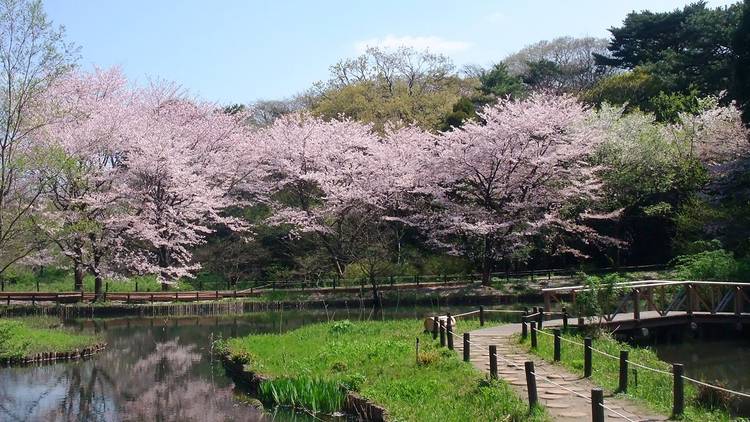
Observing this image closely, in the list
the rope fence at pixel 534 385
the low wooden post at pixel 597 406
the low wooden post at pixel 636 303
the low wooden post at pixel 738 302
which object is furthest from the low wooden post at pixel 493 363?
the low wooden post at pixel 738 302

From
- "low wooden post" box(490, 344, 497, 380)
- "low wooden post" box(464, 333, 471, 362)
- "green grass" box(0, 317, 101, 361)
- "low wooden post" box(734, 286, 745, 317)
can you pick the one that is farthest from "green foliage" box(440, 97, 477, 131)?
"low wooden post" box(490, 344, 497, 380)

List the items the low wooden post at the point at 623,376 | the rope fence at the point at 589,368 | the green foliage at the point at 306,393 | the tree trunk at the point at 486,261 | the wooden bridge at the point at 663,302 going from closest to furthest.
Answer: the rope fence at the point at 589,368 → the low wooden post at the point at 623,376 → the green foliage at the point at 306,393 → the wooden bridge at the point at 663,302 → the tree trunk at the point at 486,261

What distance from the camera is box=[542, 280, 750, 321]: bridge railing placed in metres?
20.4

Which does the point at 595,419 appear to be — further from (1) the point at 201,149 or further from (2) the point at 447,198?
(1) the point at 201,149

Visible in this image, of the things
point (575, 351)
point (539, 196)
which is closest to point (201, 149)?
point (539, 196)

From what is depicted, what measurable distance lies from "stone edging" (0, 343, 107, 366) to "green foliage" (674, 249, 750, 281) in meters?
20.7

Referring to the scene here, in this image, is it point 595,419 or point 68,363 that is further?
point 68,363

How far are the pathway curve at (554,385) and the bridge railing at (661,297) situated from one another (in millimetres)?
2947

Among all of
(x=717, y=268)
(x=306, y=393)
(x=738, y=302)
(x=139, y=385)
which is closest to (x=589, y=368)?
(x=306, y=393)

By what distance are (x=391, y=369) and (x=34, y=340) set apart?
1339 centimetres

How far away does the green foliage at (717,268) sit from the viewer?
24.8 meters

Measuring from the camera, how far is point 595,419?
9750mm

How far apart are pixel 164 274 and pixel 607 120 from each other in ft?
87.1

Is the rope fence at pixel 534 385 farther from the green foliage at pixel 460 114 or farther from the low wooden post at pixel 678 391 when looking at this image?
the green foliage at pixel 460 114
